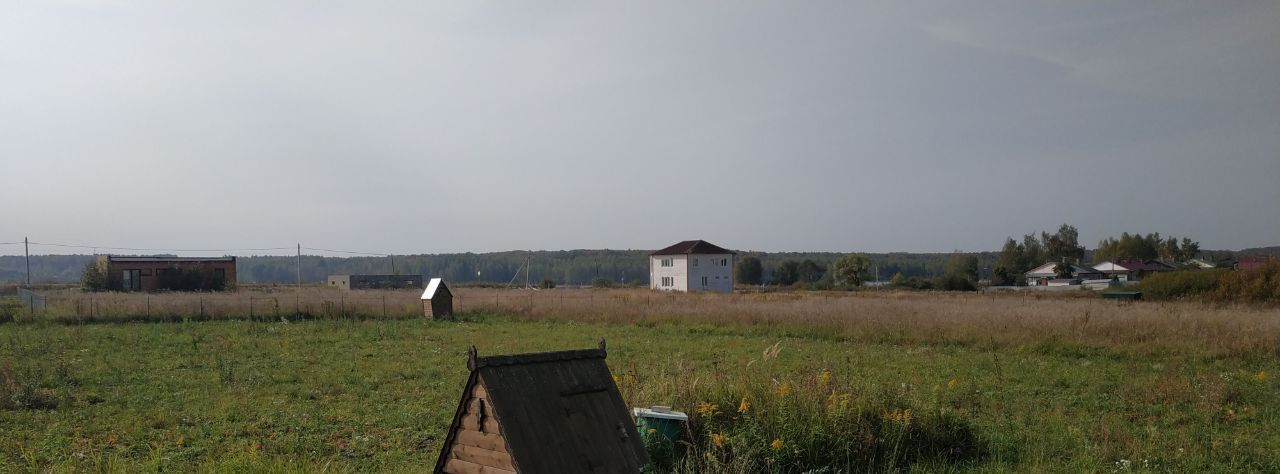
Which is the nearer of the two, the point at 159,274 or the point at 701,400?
the point at 701,400

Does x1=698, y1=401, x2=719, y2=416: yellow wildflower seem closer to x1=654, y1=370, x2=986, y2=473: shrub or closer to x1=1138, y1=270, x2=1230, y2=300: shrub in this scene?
x1=654, y1=370, x2=986, y2=473: shrub

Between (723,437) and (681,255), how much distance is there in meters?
63.2

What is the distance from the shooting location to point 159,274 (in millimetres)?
72375

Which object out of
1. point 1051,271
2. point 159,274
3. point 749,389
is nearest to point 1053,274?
point 1051,271

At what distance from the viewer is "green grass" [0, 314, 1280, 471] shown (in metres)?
8.49

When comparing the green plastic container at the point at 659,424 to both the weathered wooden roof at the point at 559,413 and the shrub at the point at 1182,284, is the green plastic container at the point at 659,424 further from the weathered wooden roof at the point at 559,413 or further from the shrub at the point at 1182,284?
the shrub at the point at 1182,284

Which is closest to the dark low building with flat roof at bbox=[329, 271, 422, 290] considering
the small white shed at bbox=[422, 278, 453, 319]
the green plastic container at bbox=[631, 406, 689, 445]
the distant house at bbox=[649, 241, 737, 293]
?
the distant house at bbox=[649, 241, 737, 293]

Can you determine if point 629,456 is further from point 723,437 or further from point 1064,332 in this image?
point 1064,332

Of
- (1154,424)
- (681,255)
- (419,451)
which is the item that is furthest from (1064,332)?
(681,255)

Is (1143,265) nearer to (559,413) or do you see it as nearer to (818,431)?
(818,431)

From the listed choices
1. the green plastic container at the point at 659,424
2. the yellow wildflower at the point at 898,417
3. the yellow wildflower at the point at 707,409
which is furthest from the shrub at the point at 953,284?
the green plastic container at the point at 659,424

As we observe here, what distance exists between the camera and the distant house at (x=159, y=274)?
70.4m

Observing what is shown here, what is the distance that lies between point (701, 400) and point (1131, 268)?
323ft

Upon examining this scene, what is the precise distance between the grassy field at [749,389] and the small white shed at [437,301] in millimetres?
5352
